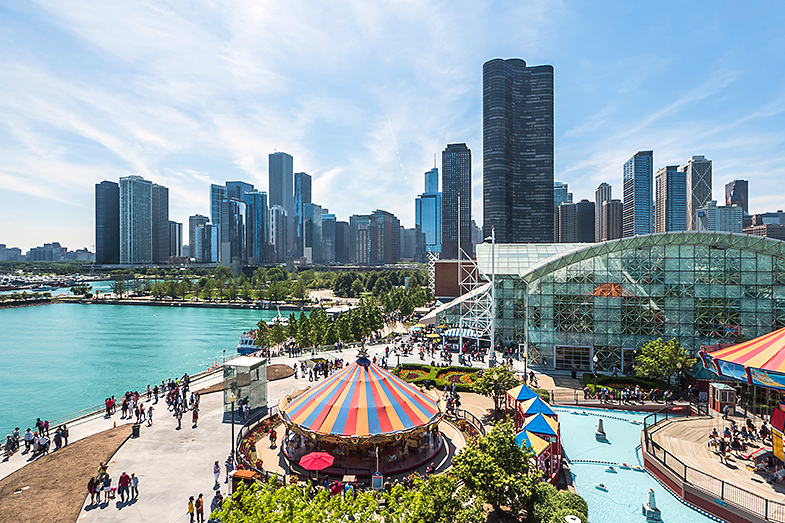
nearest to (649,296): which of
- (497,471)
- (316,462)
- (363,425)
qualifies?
(497,471)

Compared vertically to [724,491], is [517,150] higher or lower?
higher

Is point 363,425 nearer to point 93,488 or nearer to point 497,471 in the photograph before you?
point 497,471

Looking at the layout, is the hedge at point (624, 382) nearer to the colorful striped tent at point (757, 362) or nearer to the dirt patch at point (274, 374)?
the colorful striped tent at point (757, 362)

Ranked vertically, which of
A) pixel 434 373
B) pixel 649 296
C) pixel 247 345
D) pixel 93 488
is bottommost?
pixel 247 345

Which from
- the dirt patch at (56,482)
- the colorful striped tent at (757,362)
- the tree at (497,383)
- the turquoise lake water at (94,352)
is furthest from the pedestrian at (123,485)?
the colorful striped tent at (757,362)

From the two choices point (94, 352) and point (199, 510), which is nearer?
point (199, 510)

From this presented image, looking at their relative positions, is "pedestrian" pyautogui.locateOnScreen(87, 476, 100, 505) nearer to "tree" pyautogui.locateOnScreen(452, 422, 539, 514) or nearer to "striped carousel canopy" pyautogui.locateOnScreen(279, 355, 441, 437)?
"striped carousel canopy" pyautogui.locateOnScreen(279, 355, 441, 437)

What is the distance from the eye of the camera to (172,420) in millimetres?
25891

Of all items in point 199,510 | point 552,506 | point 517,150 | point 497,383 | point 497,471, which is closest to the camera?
point 552,506

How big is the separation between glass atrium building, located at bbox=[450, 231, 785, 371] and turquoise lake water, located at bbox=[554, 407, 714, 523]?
10528 millimetres

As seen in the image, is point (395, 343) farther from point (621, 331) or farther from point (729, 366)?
point (729, 366)

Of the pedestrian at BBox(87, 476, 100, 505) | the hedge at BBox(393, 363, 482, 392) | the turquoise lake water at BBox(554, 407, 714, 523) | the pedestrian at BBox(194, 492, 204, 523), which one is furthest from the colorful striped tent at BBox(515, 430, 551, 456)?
the pedestrian at BBox(87, 476, 100, 505)

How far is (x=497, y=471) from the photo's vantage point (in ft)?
45.0

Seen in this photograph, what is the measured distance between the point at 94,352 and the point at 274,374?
41.6 m
